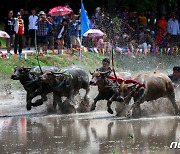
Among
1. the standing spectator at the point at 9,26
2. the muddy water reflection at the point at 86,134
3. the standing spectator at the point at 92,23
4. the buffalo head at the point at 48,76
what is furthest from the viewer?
the standing spectator at the point at 92,23

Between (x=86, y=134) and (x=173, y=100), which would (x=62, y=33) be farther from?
(x=86, y=134)

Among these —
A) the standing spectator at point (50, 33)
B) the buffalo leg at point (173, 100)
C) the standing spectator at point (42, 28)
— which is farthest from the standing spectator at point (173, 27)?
the buffalo leg at point (173, 100)

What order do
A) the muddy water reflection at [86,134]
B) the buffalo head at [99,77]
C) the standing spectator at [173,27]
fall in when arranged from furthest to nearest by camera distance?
the standing spectator at [173,27], the buffalo head at [99,77], the muddy water reflection at [86,134]

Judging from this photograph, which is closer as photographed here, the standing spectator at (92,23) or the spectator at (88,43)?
the standing spectator at (92,23)

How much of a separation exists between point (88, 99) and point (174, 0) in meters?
16.5

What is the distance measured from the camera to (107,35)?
1206 inches

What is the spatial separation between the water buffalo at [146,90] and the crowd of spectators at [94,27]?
27.1ft

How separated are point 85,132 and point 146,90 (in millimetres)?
2577

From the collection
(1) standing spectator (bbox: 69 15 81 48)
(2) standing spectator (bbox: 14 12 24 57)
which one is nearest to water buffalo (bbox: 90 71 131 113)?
(2) standing spectator (bbox: 14 12 24 57)

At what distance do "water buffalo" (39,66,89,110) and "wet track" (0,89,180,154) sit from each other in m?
0.61

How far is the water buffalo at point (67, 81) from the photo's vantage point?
61.8ft

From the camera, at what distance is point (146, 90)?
1811cm

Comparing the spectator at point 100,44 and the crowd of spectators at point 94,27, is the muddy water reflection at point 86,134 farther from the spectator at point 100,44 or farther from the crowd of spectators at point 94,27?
the spectator at point 100,44

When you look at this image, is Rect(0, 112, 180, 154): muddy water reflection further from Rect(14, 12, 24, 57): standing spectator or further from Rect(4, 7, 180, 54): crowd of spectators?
Rect(14, 12, 24, 57): standing spectator
